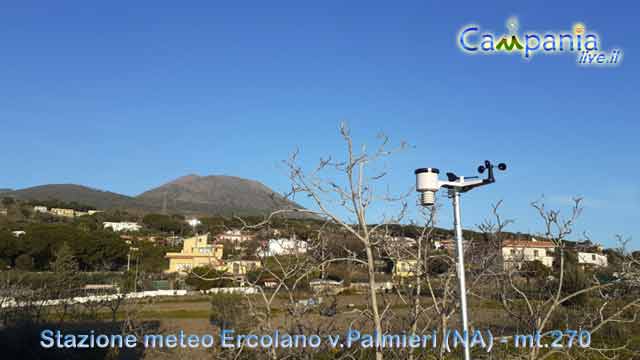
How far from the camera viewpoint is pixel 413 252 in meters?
4.27

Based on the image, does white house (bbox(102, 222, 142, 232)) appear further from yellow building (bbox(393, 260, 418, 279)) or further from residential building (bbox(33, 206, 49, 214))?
yellow building (bbox(393, 260, 418, 279))

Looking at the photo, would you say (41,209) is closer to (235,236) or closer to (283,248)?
(235,236)

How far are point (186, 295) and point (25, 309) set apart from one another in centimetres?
2001

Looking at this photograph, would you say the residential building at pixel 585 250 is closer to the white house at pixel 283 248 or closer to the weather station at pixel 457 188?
the weather station at pixel 457 188

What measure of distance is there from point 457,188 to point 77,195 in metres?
109

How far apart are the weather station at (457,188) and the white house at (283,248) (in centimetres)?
150

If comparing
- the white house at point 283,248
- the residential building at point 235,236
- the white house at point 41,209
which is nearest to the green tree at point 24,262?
the white house at point 41,209

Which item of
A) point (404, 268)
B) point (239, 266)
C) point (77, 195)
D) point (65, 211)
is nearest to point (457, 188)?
point (404, 268)

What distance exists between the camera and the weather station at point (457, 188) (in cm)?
293

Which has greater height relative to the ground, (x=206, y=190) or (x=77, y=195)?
(x=206, y=190)

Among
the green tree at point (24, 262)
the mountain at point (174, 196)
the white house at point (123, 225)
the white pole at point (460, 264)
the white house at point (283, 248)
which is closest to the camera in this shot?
the white pole at point (460, 264)

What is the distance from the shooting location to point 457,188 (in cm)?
303

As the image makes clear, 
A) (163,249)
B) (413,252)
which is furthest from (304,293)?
(163,249)

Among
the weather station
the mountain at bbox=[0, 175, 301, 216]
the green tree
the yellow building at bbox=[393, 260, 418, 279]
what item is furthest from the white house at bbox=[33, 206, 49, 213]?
the weather station
